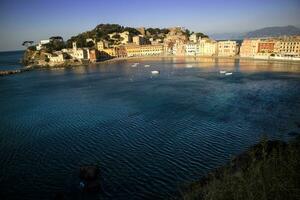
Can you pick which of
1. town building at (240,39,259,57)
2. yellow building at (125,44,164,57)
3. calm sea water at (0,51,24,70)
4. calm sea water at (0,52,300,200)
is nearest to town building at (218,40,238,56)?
town building at (240,39,259,57)

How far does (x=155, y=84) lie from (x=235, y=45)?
2976cm

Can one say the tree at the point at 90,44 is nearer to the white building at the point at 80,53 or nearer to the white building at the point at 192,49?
the white building at the point at 80,53

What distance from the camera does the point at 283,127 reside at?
10.6m

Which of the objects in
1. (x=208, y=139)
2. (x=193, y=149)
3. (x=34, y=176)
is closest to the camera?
(x=34, y=176)

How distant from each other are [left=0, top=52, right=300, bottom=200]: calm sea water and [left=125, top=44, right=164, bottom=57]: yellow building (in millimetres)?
38203

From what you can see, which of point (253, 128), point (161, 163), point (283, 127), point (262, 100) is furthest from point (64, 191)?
point (262, 100)

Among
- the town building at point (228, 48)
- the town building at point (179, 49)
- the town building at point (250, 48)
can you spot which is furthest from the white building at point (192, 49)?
the town building at point (250, 48)

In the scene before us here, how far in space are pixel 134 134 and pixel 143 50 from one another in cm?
4923

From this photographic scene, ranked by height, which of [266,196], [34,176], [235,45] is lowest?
[34,176]

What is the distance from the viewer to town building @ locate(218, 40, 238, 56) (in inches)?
1850

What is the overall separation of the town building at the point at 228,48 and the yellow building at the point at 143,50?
53.5ft

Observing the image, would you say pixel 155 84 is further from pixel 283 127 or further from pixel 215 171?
pixel 215 171

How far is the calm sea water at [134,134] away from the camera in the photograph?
7164mm

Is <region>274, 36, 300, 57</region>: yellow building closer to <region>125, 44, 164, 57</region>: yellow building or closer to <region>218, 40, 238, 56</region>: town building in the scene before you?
<region>218, 40, 238, 56</region>: town building
